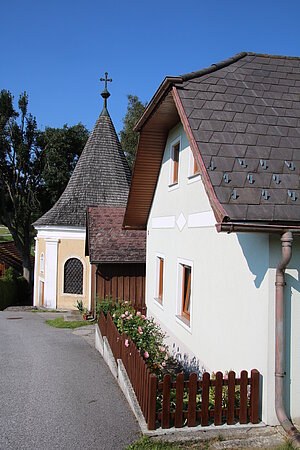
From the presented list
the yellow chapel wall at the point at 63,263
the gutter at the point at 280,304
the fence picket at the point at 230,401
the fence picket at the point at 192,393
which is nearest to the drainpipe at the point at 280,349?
the gutter at the point at 280,304

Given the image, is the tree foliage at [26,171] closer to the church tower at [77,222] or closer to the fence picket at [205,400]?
the church tower at [77,222]

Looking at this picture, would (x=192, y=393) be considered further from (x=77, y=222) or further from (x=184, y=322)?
(x=77, y=222)

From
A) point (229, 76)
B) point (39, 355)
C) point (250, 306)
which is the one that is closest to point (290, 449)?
point (250, 306)

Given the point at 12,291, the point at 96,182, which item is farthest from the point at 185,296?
the point at 12,291

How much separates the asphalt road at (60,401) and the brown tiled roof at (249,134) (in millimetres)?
3240

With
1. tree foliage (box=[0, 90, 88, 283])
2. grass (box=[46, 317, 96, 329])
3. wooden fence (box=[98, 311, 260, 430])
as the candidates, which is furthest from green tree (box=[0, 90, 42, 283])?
wooden fence (box=[98, 311, 260, 430])

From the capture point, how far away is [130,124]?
1516 inches

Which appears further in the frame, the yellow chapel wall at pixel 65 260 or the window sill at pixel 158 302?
the yellow chapel wall at pixel 65 260

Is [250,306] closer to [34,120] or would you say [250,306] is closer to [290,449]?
[290,449]

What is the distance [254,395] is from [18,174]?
3200cm

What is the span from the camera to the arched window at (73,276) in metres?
21.4

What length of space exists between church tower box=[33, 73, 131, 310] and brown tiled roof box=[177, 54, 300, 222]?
14.1 metres

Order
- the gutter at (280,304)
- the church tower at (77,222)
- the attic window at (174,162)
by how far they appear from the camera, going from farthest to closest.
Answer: the church tower at (77,222) < the attic window at (174,162) < the gutter at (280,304)

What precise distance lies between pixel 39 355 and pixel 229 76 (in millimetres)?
7413
